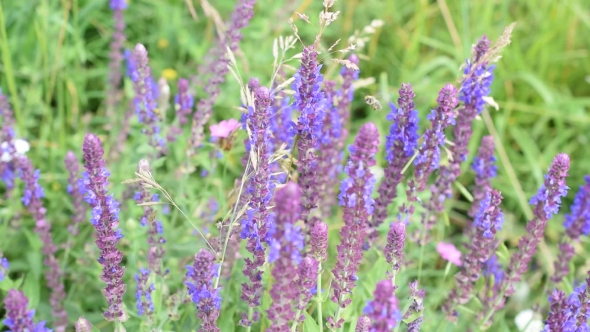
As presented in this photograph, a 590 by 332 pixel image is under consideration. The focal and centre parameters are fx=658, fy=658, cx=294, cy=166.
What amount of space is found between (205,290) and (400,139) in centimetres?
108

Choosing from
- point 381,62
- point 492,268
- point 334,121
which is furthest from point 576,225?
point 381,62

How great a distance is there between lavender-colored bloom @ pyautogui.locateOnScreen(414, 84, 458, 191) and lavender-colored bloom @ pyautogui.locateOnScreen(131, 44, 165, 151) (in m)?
1.39

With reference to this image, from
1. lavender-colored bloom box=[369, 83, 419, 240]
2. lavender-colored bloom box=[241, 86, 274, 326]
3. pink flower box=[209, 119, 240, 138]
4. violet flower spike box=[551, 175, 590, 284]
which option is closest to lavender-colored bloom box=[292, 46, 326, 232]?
lavender-colored bloom box=[241, 86, 274, 326]

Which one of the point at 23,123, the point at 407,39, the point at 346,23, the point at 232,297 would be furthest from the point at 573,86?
the point at 23,123

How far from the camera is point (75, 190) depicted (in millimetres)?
3537

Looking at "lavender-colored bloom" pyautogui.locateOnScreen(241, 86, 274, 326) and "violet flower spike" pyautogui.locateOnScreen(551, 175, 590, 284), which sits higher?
"violet flower spike" pyautogui.locateOnScreen(551, 175, 590, 284)

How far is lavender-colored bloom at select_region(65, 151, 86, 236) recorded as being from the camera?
3.43 metres

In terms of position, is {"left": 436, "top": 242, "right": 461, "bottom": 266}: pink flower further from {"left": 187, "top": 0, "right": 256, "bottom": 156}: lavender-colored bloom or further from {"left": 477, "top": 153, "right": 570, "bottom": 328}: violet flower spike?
Result: {"left": 187, "top": 0, "right": 256, "bottom": 156}: lavender-colored bloom

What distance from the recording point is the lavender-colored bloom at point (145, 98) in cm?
333

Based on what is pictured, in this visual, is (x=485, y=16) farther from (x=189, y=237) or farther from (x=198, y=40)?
(x=189, y=237)

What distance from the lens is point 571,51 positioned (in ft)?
19.1

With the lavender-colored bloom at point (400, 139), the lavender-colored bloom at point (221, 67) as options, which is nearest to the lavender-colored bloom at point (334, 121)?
the lavender-colored bloom at point (400, 139)

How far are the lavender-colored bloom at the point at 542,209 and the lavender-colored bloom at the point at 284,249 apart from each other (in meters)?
1.29

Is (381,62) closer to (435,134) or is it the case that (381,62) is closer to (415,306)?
(435,134)
